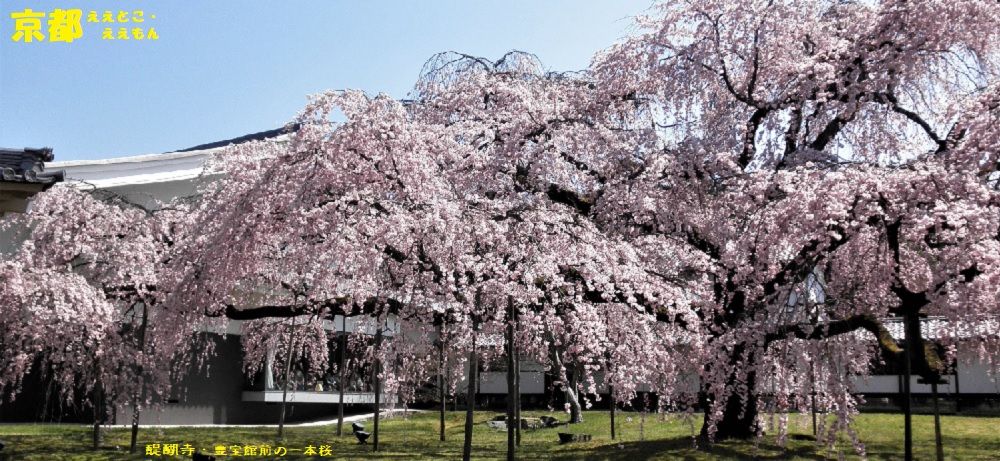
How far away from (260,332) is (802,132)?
535 inches

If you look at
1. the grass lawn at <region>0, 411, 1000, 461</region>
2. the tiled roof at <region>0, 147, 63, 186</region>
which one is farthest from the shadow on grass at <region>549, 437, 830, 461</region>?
the tiled roof at <region>0, 147, 63, 186</region>

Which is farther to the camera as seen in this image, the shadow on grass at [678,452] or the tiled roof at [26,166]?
the shadow on grass at [678,452]

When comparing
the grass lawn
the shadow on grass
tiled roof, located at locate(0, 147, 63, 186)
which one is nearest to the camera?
tiled roof, located at locate(0, 147, 63, 186)

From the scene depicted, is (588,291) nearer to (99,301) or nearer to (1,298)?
(99,301)

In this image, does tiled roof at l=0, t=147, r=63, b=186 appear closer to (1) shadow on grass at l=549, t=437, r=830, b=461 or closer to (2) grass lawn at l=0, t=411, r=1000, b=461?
(2) grass lawn at l=0, t=411, r=1000, b=461

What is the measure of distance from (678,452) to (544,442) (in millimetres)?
4315

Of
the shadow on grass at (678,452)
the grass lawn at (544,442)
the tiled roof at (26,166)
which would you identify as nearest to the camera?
the tiled roof at (26,166)

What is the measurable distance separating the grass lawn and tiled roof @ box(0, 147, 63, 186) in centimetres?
785

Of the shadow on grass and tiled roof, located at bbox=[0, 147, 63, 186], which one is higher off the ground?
tiled roof, located at bbox=[0, 147, 63, 186]

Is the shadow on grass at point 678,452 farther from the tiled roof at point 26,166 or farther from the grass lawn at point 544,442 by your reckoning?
the tiled roof at point 26,166

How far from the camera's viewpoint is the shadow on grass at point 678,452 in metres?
13.3

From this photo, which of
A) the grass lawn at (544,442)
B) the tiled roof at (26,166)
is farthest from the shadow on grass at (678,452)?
the tiled roof at (26,166)

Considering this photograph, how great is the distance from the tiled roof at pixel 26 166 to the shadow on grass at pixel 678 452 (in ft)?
31.6

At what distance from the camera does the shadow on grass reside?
13.3 meters
